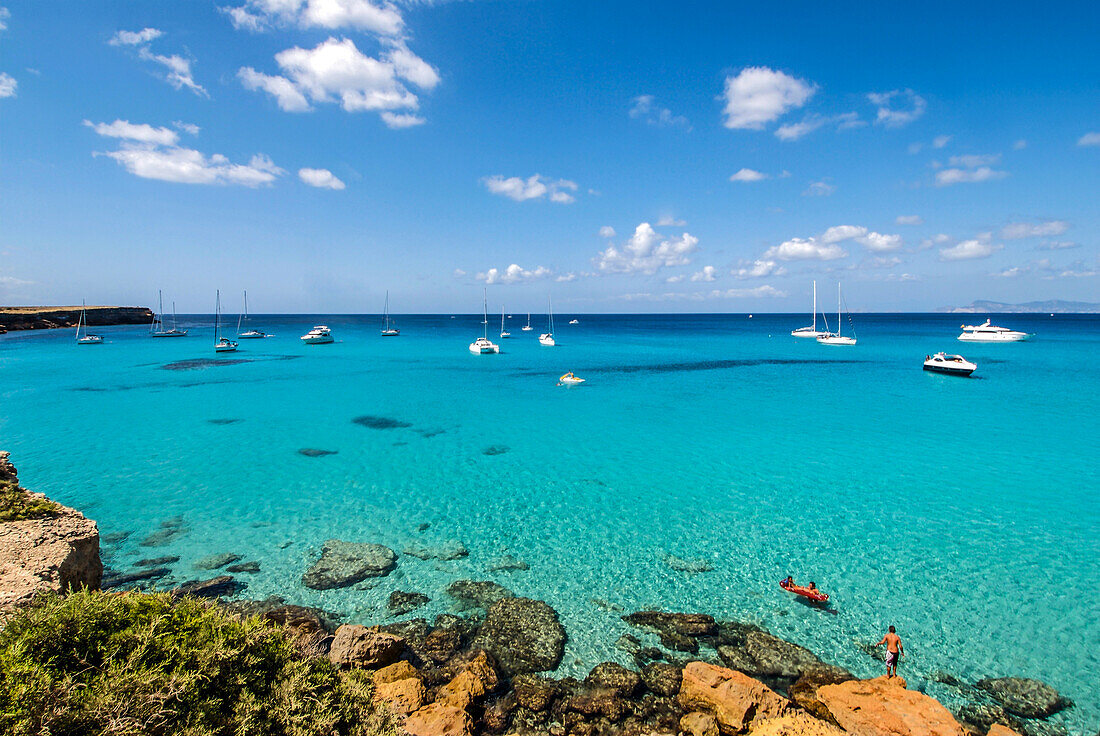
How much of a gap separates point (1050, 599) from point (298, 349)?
95.1 metres

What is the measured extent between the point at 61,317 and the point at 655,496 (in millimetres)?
176476

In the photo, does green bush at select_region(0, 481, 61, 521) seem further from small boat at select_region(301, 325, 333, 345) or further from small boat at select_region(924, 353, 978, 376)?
small boat at select_region(301, 325, 333, 345)

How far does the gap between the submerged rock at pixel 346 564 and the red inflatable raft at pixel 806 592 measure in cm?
1096

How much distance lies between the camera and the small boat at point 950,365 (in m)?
49.8

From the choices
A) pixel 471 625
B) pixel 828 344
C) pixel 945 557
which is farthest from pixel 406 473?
pixel 828 344

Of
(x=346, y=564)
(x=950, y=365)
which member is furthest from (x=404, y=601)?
(x=950, y=365)

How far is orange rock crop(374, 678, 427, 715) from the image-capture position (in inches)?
342

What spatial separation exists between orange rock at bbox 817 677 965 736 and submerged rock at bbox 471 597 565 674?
5330mm

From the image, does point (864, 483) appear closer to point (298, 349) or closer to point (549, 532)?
point (549, 532)

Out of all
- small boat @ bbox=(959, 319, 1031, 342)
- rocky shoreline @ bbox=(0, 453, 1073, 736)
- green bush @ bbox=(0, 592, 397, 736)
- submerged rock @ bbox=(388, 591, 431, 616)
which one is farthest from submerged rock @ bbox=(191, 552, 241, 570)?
small boat @ bbox=(959, 319, 1031, 342)

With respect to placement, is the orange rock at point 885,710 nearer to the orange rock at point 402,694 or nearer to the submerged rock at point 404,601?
the orange rock at point 402,694

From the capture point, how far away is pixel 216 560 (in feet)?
48.4

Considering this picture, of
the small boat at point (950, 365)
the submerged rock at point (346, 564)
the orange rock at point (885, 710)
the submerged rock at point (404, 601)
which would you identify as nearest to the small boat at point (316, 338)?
the submerged rock at point (346, 564)

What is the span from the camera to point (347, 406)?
123 ft
